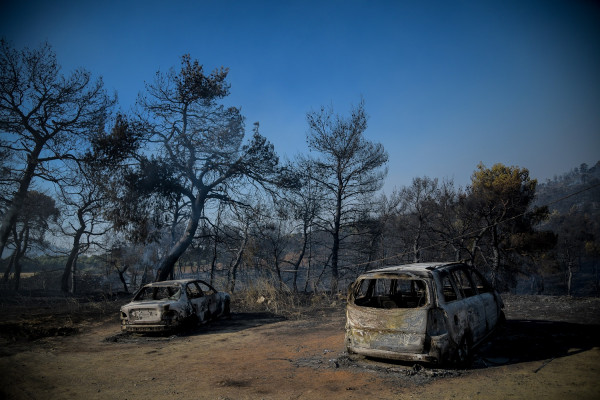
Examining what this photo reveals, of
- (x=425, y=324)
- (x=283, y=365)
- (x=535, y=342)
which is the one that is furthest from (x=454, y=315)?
(x=283, y=365)

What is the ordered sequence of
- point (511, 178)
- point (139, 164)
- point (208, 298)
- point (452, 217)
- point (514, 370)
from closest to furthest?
point (514, 370) < point (208, 298) < point (139, 164) < point (511, 178) < point (452, 217)

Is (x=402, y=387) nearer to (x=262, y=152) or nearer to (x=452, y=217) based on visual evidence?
(x=262, y=152)

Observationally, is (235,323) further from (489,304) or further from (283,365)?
(489,304)

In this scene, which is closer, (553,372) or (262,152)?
(553,372)

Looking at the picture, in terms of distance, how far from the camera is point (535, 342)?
6059mm

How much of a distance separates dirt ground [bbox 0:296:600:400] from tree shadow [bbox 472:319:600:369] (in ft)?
0.06

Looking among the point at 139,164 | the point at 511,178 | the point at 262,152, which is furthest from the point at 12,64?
the point at 511,178

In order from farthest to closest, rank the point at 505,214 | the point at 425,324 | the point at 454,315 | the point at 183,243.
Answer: the point at 505,214 < the point at 183,243 < the point at 454,315 < the point at 425,324

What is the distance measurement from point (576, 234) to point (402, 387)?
176 ft

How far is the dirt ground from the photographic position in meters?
4.29

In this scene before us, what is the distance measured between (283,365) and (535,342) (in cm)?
480

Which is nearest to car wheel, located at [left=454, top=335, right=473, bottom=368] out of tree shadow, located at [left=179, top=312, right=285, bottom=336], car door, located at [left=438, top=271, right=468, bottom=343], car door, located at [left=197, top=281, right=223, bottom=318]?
car door, located at [left=438, top=271, right=468, bottom=343]

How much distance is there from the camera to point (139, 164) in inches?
591

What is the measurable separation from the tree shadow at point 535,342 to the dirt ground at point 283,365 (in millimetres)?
17
